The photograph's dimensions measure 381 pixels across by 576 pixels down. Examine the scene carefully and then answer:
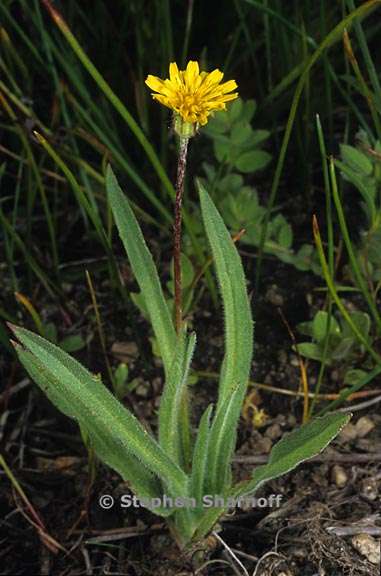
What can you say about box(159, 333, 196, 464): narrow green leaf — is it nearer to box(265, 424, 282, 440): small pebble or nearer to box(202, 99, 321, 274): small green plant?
box(265, 424, 282, 440): small pebble

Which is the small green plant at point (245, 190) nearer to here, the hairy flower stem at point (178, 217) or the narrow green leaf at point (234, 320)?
the narrow green leaf at point (234, 320)

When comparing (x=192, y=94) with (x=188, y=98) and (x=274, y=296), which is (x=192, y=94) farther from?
(x=274, y=296)

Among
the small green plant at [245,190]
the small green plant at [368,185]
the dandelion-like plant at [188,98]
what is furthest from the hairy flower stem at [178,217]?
the small green plant at [245,190]

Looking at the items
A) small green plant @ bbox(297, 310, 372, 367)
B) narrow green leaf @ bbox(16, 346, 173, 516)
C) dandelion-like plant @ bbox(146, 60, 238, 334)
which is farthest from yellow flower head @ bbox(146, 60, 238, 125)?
small green plant @ bbox(297, 310, 372, 367)

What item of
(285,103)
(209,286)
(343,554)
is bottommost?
(343,554)

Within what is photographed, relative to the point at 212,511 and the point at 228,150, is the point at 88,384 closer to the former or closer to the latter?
the point at 212,511

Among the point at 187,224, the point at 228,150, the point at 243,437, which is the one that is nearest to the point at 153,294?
the point at 187,224

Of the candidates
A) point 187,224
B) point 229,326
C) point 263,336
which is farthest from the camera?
point 263,336

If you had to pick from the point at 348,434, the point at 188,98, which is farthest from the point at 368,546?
the point at 188,98
